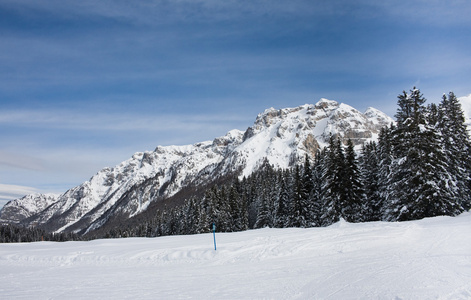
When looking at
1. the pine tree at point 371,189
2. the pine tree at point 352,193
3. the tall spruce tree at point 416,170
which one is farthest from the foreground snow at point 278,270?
the pine tree at point 371,189

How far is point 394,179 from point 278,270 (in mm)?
21595

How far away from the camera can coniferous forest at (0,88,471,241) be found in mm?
24469

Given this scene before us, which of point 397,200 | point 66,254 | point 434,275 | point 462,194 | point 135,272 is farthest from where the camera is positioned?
point 462,194

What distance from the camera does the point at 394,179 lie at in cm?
2741

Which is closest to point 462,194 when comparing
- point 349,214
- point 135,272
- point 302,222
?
point 349,214

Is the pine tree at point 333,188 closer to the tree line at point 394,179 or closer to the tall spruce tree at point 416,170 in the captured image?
the tree line at point 394,179

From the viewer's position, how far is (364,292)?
691 centimetres

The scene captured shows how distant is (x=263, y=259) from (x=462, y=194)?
26.9 meters

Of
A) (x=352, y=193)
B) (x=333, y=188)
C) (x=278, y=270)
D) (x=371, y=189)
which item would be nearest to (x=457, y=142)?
(x=371, y=189)

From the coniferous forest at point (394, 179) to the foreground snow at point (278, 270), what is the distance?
9.79 meters

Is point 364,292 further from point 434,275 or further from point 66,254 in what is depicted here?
point 66,254

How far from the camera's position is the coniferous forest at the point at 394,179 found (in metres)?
24.5

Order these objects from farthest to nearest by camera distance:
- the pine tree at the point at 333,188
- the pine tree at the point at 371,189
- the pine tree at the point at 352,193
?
the pine tree at the point at 371,189, the pine tree at the point at 333,188, the pine tree at the point at 352,193

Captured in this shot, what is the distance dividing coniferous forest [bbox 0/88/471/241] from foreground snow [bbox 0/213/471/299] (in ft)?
32.1
